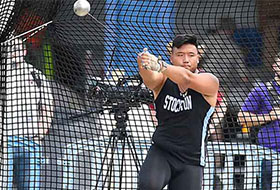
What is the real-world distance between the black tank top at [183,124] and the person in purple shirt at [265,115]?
5.67ft

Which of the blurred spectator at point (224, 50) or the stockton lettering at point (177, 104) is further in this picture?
the blurred spectator at point (224, 50)

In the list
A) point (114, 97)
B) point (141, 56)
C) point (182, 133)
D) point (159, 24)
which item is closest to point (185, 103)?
point (182, 133)

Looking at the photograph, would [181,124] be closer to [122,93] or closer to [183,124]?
[183,124]

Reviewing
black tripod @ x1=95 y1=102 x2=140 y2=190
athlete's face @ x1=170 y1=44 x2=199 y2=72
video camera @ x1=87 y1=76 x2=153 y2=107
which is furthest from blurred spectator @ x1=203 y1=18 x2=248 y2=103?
athlete's face @ x1=170 y1=44 x2=199 y2=72

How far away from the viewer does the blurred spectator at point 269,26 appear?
22.7ft

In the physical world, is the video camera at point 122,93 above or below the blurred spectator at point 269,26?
below

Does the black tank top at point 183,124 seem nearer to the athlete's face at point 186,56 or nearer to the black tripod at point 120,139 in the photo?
the athlete's face at point 186,56

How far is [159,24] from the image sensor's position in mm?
7066

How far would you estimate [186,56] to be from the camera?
4949mm

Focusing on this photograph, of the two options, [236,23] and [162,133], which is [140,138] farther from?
[162,133]

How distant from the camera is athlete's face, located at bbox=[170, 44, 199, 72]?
4949mm

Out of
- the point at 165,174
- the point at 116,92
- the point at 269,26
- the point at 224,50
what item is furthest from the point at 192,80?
the point at 224,50

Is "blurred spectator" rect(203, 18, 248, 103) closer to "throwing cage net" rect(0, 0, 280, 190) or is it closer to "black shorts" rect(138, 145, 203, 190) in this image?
"throwing cage net" rect(0, 0, 280, 190)

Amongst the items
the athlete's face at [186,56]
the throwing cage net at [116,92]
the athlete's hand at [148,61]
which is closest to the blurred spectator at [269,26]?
the throwing cage net at [116,92]
